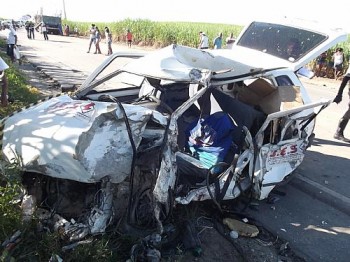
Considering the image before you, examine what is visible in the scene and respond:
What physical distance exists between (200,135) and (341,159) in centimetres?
303

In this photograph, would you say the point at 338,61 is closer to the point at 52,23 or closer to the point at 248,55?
the point at 248,55

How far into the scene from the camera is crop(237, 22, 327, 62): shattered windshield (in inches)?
228

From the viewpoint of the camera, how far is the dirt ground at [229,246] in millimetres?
3484

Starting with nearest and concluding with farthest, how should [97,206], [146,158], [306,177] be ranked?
1. [97,206]
2. [146,158]
3. [306,177]

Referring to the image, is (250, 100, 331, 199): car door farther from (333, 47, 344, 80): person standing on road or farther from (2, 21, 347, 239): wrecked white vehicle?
(333, 47, 344, 80): person standing on road

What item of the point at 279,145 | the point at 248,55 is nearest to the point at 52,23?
the point at 248,55

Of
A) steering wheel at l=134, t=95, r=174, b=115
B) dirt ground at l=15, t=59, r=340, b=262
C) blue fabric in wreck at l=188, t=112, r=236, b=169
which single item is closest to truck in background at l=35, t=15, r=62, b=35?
steering wheel at l=134, t=95, r=174, b=115

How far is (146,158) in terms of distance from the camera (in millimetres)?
3514

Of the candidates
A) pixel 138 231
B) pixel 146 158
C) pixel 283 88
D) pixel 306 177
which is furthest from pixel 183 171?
pixel 306 177

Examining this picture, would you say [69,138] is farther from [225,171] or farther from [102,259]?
[225,171]

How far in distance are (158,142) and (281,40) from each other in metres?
3.54

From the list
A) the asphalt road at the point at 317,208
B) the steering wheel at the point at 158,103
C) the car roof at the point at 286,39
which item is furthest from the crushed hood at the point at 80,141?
the car roof at the point at 286,39

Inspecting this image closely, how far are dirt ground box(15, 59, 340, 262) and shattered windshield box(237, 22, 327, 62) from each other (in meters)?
3.00

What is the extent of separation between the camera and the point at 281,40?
6.08m
